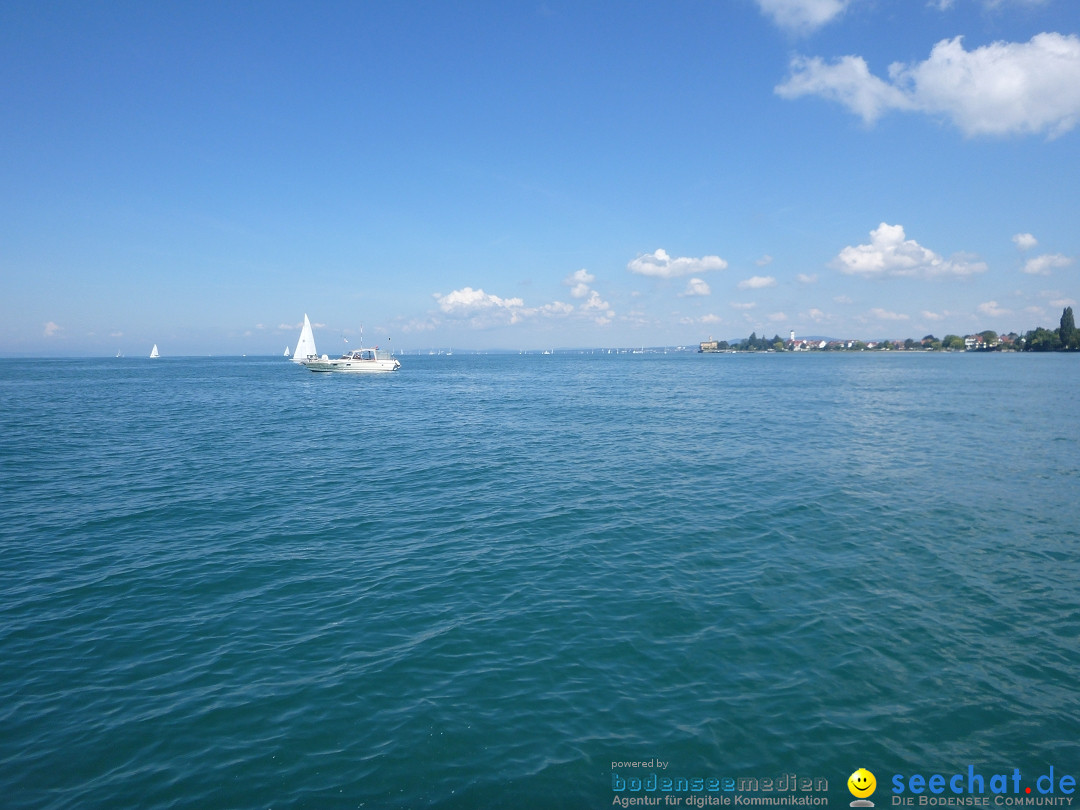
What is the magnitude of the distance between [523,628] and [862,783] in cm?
718

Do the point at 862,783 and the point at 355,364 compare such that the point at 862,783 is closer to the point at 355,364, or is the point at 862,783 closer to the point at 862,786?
the point at 862,786

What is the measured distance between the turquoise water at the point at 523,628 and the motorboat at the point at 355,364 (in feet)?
324

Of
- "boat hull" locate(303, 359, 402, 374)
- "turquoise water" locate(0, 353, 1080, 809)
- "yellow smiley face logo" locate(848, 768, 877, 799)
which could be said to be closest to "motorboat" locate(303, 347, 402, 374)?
"boat hull" locate(303, 359, 402, 374)

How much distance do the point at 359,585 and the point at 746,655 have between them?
10492mm

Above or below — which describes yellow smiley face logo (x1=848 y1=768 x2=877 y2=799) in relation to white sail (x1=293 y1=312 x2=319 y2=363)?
below

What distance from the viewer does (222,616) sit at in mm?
13758

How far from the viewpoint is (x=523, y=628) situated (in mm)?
12977

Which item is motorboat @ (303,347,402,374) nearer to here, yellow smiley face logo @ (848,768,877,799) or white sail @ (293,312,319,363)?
white sail @ (293,312,319,363)

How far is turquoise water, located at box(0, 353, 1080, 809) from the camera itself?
8898mm

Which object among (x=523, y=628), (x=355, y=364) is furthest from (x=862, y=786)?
(x=355, y=364)

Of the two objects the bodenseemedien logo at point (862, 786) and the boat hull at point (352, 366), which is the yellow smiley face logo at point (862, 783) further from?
the boat hull at point (352, 366)

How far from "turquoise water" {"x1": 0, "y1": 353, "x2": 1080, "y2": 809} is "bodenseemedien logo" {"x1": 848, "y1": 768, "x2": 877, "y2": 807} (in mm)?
145

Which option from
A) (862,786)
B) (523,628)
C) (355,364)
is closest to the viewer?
(862,786)

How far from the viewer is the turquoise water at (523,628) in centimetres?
890
